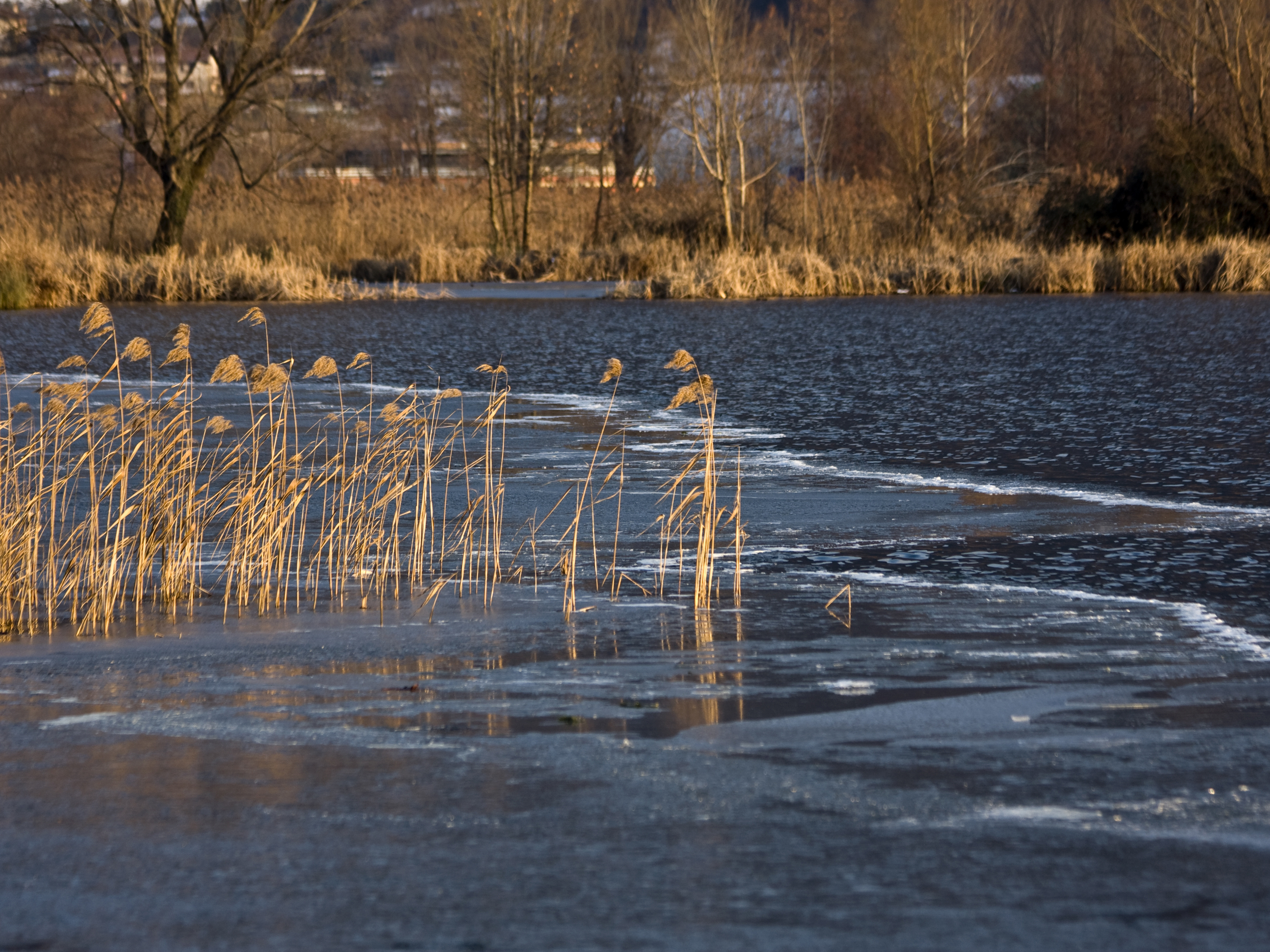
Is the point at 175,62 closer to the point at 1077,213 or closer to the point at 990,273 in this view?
the point at 990,273

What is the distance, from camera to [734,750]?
3631 mm

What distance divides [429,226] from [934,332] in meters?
16.1

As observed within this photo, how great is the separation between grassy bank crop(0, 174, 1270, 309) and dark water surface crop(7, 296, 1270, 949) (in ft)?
53.1

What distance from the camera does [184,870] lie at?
9.74 feet

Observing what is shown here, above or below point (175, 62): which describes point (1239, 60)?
below

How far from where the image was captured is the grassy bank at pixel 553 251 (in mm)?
22906

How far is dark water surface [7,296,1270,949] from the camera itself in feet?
9.06

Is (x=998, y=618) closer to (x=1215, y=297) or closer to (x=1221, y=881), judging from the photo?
(x=1221, y=881)

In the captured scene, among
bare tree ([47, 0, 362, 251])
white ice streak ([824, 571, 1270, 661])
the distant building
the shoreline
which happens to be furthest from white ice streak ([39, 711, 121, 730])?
the distant building

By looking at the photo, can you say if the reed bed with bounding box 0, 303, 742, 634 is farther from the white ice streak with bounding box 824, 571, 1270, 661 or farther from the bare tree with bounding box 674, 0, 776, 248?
the bare tree with bounding box 674, 0, 776, 248

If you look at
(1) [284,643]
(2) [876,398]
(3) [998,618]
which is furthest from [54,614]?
(2) [876,398]

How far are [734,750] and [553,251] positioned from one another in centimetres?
2587

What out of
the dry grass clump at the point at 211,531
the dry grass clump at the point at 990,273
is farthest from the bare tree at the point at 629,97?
the dry grass clump at the point at 211,531

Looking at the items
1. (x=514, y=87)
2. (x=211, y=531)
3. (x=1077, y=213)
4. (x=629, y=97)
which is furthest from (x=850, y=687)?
(x=629, y=97)
